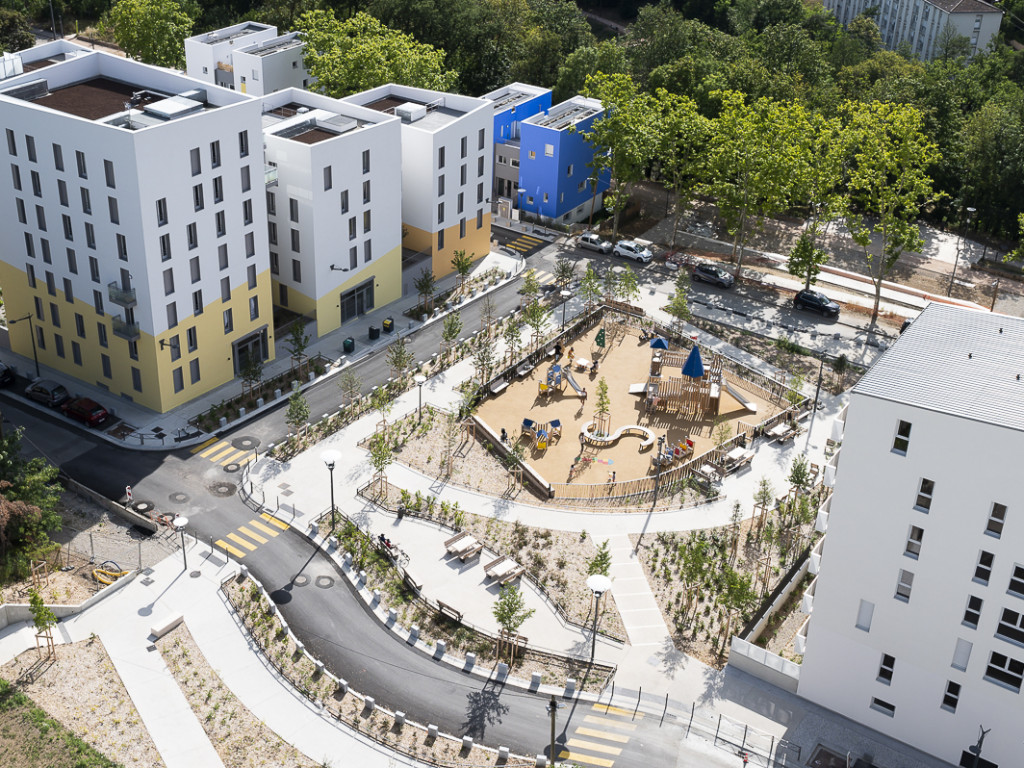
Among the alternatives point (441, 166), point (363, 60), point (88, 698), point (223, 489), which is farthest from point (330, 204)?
point (88, 698)

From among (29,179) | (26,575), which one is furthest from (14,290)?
(26,575)

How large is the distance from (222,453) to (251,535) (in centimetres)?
927

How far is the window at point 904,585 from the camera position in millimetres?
47969

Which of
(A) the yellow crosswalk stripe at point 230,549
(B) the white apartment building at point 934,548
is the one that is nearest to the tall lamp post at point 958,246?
(B) the white apartment building at point 934,548

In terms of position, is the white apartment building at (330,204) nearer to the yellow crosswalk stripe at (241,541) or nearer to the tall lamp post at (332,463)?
the tall lamp post at (332,463)

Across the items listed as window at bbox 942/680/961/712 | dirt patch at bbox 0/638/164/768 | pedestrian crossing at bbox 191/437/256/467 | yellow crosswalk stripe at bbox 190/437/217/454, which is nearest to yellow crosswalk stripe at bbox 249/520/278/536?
pedestrian crossing at bbox 191/437/256/467

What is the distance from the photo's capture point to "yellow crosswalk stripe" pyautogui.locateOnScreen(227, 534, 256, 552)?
6356 centimetres

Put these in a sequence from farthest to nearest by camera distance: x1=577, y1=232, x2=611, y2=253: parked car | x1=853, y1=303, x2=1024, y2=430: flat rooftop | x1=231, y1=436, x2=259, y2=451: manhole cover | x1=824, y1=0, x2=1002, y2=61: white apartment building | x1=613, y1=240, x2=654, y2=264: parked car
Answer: x1=824, y1=0, x2=1002, y2=61: white apartment building, x1=577, y1=232, x2=611, y2=253: parked car, x1=613, y1=240, x2=654, y2=264: parked car, x1=231, y1=436, x2=259, y2=451: manhole cover, x1=853, y1=303, x2=1024, y2=430: flat rooftop

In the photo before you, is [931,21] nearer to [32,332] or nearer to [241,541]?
[32,332]

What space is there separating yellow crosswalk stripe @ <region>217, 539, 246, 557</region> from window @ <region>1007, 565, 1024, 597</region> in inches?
1659

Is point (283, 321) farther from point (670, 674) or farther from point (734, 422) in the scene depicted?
point (670, 674)

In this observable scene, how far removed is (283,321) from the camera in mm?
85750

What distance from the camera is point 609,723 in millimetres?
52500

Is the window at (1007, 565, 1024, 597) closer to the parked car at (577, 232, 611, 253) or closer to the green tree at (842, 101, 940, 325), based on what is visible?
the green tree at (842, 101, 940, 325)
